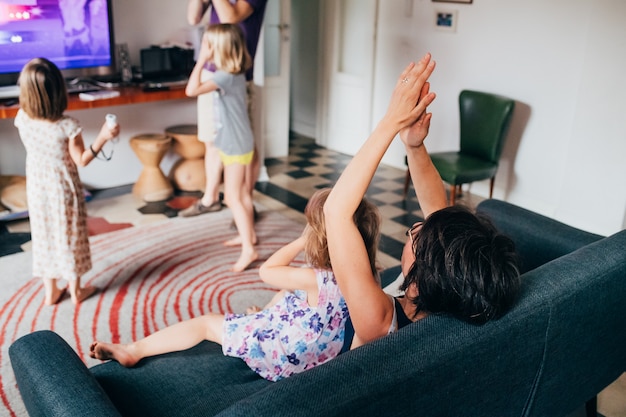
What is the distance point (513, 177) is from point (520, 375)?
11.6ft

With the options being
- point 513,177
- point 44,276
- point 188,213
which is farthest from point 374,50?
point 44,276

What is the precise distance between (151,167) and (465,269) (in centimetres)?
358

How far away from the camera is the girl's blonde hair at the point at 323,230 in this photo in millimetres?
1676

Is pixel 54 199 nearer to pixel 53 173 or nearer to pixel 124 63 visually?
pixel 53 173

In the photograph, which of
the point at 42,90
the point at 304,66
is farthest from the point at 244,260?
the point at 304,66

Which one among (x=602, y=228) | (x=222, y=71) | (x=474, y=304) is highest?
(x=222, y=71)

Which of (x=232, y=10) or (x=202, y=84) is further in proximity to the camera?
(x=232, y=10)

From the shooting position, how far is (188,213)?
13.6 ft

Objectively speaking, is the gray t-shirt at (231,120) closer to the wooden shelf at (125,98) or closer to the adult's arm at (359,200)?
the wooden shelf at (125,98)

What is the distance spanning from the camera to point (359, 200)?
129cm

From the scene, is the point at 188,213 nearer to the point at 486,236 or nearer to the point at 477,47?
the point at 477,47

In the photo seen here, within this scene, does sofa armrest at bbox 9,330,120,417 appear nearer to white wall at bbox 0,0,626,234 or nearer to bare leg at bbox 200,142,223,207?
bare leg at bbox 200,142,223,207

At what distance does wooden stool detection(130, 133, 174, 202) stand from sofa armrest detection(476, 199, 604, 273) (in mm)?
2761

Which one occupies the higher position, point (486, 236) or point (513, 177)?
point (486, 236)
